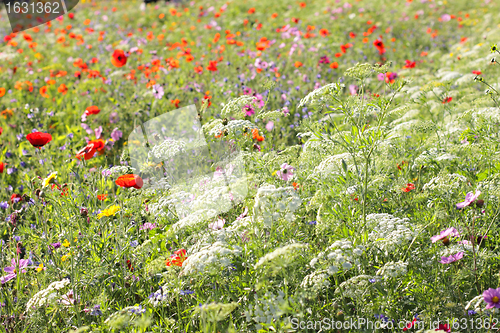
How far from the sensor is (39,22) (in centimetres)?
1149

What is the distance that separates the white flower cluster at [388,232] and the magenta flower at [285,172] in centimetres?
73

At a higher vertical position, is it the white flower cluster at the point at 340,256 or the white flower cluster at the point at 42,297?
the white flower cluster at the point at 340,256

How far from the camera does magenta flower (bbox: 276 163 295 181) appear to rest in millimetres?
2648

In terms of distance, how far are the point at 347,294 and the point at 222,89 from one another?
3363 millimetres

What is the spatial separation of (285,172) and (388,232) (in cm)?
86

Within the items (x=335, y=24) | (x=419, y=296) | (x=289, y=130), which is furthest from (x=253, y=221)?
(x=335, y=24)

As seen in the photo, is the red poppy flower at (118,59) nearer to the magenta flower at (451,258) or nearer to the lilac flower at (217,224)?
the lilac flower at (217,224)

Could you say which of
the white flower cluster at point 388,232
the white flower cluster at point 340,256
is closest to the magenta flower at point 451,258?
the white flower cluster at point 388,232

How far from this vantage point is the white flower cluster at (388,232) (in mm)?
1856

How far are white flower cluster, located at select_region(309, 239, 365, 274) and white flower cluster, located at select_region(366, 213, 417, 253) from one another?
151 mm

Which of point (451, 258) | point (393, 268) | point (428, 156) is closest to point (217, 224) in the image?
point (393, 268)

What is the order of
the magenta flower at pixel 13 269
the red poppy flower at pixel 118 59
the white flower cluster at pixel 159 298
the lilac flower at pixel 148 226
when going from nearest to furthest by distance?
the white flower cluster at pixel 159 298 < the magenta flower at pixel 13 269 < the lilac flower at pixel 148 226 < the red poppy flower at pixel 118 59

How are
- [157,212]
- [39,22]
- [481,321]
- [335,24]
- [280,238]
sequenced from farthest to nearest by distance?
[39,22], [335,24], [157,212], [280,238], [481,321]

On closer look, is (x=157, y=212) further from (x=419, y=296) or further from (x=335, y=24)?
(x=335, y=24)
